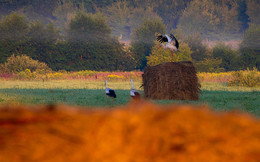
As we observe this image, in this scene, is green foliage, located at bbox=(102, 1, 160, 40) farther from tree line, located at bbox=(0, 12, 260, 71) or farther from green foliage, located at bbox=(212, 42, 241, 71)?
green foliage, located at bbox=(212, 42, 241, 71)

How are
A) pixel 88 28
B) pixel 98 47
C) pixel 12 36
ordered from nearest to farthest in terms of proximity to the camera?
pixel 12 36 < pixel 98 47 < pixel 88 28

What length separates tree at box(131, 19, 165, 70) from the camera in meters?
48.5

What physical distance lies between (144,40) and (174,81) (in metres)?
37.6

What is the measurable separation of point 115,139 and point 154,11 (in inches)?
4288

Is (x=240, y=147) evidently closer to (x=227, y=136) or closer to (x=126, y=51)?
(x=227, y=136)

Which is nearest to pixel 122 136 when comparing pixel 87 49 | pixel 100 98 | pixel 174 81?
pixel 174 81

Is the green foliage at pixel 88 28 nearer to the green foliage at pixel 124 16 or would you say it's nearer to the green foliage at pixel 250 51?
the green foliage at pixel 250 51

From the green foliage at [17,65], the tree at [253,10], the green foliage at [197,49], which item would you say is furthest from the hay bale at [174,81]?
the tree at [253,10]

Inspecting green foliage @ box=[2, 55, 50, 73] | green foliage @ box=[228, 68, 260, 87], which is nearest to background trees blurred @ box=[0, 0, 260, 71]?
green foliage @ box=[2, 55, 50, 73]

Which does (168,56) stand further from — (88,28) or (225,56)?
(88,28)

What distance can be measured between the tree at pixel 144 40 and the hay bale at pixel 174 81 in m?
33.6

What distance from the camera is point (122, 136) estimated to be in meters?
1.79

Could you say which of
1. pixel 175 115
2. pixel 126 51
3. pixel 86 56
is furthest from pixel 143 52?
pixel 175 115

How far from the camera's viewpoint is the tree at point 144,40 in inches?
1909
